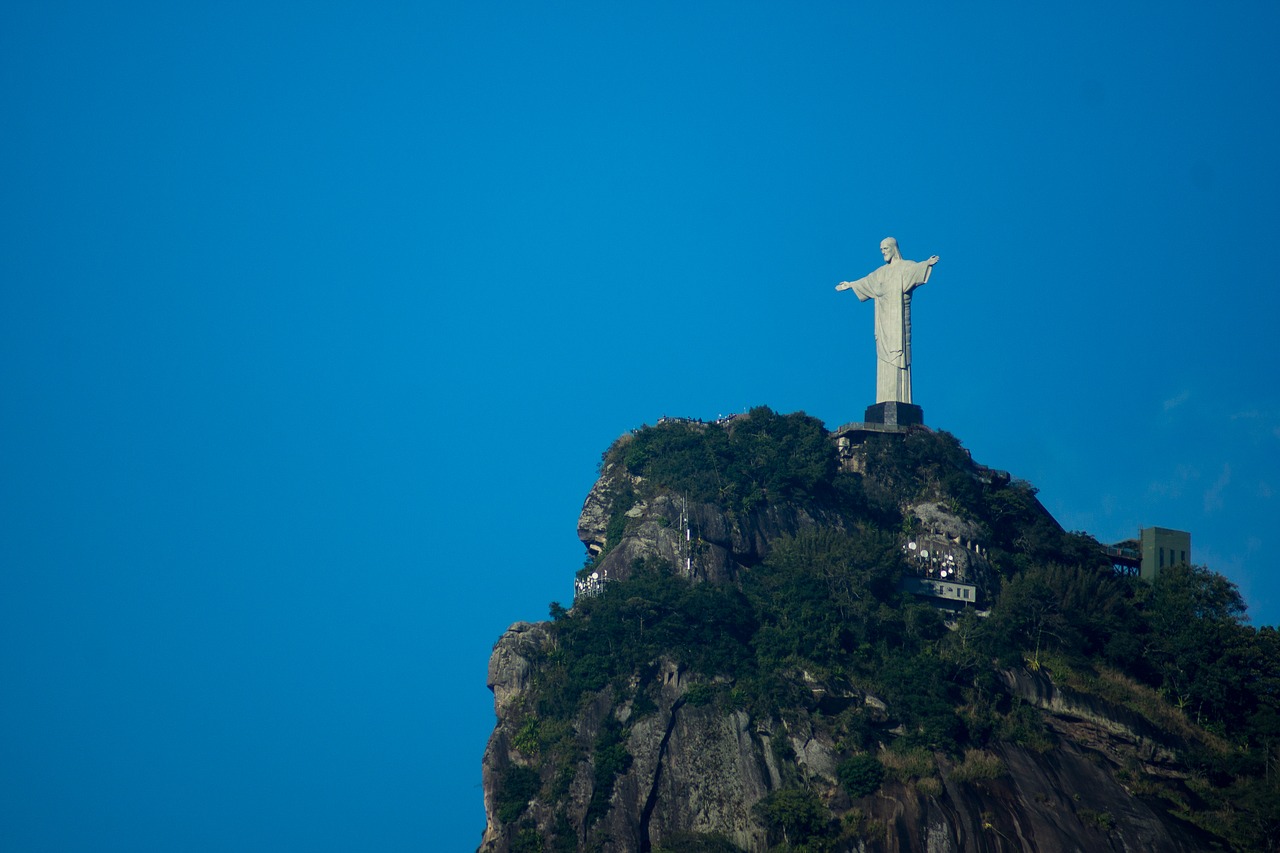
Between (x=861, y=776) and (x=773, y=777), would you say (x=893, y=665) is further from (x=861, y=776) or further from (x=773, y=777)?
(x=773, y=777)

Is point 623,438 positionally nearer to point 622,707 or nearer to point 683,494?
point 683,494

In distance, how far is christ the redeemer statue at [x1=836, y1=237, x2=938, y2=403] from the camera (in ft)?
222

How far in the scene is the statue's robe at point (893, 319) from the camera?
67.6 m

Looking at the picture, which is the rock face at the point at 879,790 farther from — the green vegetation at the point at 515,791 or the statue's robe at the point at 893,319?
the statue's robe at the point at 893,319

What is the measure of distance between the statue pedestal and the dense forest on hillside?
4268 millimetres

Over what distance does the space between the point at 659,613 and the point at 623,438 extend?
11642 mm

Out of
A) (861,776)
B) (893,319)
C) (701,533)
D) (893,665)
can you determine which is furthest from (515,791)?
(893,319)

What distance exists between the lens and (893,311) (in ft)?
225

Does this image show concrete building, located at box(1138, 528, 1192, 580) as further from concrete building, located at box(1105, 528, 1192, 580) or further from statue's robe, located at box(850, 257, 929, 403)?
Result: statue's robe, located at box(850, 257, 929, 403)

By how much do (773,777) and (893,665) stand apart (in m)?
5.69

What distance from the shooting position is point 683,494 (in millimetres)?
63062

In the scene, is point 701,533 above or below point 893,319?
below

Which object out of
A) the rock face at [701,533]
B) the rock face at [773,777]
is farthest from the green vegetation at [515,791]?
the rock face at [701,533]

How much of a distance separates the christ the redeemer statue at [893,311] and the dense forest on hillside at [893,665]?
19.3 feet
